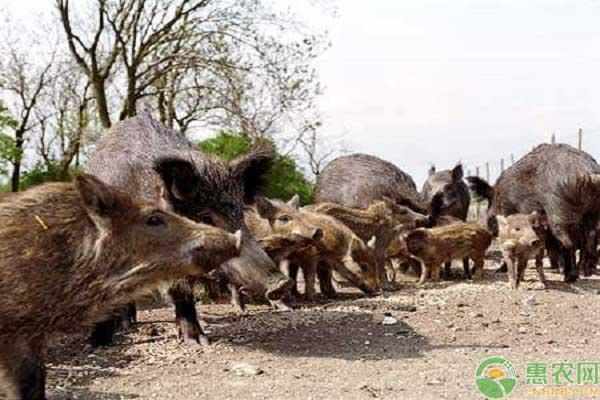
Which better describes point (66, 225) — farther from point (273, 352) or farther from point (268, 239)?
point (268, 239)

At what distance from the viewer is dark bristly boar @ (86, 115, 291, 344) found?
627 cm

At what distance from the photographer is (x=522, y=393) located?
543 cm

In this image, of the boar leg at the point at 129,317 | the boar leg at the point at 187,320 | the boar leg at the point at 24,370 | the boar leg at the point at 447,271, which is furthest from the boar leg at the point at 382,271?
the boar leg at the point at 24,370

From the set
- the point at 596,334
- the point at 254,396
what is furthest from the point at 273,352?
the point at 596,334

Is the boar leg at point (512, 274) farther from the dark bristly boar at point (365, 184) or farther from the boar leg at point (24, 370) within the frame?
the boar leg at point (24, 370)

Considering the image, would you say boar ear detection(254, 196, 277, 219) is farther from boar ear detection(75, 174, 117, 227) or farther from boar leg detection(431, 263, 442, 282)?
boar ear detection(75, 174, 117, 227)

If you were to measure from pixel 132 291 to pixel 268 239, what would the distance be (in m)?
3.46

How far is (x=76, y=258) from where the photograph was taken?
5141 mm

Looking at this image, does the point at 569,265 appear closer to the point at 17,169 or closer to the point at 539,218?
the point at 539,218

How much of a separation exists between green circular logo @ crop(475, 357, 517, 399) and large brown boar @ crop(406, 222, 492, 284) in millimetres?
4435

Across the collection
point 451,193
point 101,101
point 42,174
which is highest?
point 101,101

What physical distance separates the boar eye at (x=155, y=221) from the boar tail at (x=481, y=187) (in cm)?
851

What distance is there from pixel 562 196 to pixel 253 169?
5036 mm

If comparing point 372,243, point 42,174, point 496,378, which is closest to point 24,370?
point 496,378
